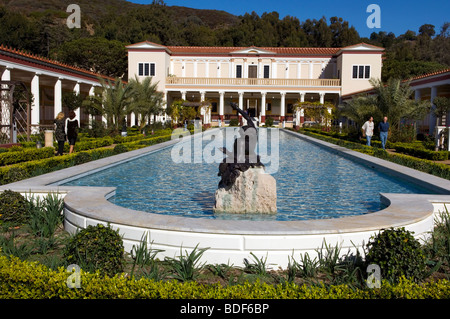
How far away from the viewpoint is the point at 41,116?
86.0 feet

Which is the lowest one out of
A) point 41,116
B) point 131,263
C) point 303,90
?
point 131,263

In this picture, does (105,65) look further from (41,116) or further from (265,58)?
(41,116)

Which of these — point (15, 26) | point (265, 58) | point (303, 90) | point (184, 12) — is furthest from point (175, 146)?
point (184, 12)

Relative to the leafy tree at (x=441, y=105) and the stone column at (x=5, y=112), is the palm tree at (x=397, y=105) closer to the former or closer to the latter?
the leafy tree at (x=441, y=105)

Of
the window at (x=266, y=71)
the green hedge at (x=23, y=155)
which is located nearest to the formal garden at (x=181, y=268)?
the green hedge at (x=23, y=155)

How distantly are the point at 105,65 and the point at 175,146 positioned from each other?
112ft

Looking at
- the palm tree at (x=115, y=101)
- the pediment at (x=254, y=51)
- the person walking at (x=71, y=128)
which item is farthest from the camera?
the pediment at (x=254, y=51)

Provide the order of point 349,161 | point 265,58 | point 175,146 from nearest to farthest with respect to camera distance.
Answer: point 349,161, point 175,146, point 265,58

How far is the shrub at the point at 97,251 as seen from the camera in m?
3.57

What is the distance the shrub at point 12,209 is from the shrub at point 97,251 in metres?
1.96

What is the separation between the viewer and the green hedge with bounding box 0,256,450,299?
2783 millimetres

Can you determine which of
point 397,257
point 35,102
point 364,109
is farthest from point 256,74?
point 397,257

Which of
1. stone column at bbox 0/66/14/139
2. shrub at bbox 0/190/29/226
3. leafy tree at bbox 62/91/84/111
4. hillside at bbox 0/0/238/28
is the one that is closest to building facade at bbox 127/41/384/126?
leafy tree at bbox 62/91/84/111

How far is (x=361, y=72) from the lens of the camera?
127ft
